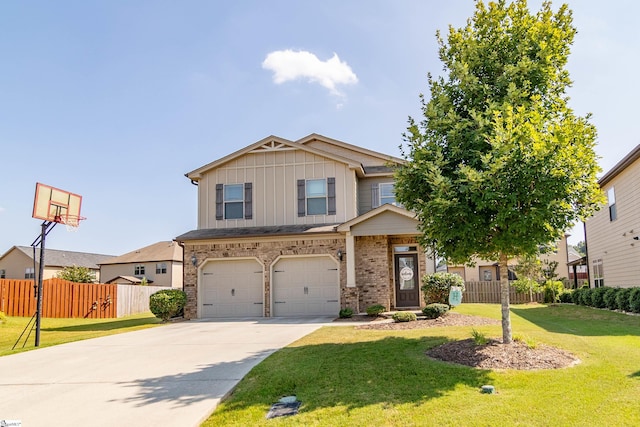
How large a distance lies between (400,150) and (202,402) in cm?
611

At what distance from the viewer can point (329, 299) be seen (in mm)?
17312

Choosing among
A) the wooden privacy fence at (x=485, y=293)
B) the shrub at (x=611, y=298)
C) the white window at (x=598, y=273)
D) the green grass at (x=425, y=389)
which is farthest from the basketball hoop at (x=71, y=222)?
the white window at (x=598, y=273)

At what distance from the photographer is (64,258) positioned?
143 feet

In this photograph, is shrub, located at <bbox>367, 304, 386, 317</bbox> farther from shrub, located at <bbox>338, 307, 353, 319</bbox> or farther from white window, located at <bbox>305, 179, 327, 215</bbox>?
white window, located at <bbox>305, 179, 327, 215</bbox>

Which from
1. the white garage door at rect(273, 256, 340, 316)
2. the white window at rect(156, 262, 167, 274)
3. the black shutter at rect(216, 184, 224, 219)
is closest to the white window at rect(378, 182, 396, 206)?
the white garage door at rect(273, 256, 340, 316)

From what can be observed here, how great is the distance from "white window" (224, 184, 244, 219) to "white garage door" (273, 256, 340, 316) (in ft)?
9.86

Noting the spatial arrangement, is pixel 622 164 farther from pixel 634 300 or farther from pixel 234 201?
pixel 234 201

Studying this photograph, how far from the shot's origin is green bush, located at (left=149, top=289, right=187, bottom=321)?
55.9 feet

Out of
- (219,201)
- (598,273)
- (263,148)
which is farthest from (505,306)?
(598,273)

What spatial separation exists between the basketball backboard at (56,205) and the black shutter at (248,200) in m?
6.53

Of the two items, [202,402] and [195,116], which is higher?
[195,116]

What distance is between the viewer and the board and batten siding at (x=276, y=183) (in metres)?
18.3

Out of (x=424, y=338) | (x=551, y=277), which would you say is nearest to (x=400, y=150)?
(x=424, y=338)

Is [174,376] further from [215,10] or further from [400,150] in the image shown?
[215,10]
